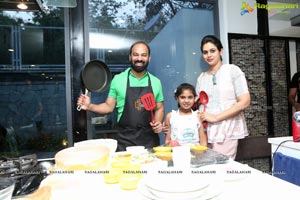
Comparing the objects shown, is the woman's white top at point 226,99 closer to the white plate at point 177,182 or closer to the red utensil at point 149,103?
the red utensil at point 149,103

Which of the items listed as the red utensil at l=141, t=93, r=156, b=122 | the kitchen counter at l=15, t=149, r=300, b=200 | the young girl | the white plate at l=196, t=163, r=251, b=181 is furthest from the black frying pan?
the white plate at l=196, t=163, r=251, b=181

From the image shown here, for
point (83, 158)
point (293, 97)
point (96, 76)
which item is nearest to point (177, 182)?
point (83, 158)

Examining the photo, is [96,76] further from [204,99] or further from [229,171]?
[229,171]

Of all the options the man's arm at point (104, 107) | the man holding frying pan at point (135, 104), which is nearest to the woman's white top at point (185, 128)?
the man holding frying pan at point (135, 104)

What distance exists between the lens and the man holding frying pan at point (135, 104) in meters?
1.70

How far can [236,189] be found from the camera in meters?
0.72

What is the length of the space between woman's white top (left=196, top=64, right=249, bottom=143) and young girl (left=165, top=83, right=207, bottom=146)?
0.30ft

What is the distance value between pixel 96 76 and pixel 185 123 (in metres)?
0.76

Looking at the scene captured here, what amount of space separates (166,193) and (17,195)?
0.43 metres

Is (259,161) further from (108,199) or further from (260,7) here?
(108,199)

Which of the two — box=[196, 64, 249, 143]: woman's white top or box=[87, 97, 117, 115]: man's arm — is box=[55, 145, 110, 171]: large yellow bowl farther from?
box=[196, 64, 249, 143]: woman's white top

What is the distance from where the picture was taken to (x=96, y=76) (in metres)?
1.80

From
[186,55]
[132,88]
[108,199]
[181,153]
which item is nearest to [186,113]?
[132,88]

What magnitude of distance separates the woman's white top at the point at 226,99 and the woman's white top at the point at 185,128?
12 centimetres
